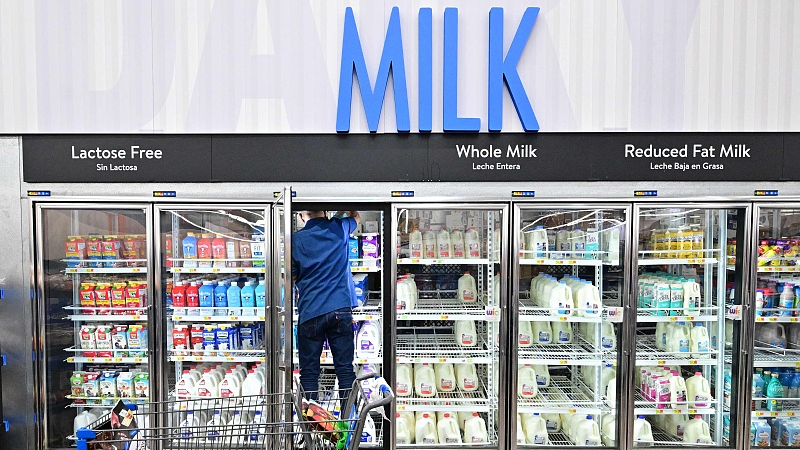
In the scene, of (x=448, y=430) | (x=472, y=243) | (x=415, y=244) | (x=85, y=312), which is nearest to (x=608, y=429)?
(x=448, y=430)

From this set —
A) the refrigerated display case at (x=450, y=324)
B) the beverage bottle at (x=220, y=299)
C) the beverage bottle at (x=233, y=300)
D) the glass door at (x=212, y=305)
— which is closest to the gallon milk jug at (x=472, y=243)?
the refrigerated display case at (x=450, y=324)

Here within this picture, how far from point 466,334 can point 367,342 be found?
2.53 feet

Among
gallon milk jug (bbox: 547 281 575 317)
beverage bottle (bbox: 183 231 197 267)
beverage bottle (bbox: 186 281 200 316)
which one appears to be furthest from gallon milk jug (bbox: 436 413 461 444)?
beverage bottle (bbox: 183 231 197 267)

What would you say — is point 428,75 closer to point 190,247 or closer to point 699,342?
point 190,247

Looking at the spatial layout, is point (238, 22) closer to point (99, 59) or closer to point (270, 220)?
point (99, 59)

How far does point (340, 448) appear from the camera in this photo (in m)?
2.20

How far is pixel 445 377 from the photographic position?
3.79 m

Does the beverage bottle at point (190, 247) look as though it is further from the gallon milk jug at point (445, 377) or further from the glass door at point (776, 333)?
the glass door at point (776, 333)

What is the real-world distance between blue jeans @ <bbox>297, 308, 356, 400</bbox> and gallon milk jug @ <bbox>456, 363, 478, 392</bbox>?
89cm

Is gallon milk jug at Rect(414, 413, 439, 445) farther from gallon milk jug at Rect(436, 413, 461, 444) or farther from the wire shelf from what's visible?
the wire shelf

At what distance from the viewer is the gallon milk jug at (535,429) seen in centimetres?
360

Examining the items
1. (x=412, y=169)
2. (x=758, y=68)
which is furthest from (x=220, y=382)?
(x=758, y=68)

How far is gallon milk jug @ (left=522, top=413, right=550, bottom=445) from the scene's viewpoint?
3.60 meters

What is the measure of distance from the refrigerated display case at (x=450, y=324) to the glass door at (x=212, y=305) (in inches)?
42.9
